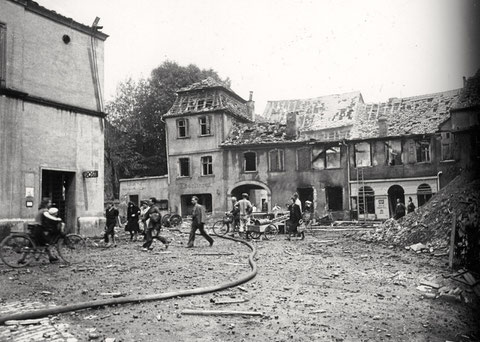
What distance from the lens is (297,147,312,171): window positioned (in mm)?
30453

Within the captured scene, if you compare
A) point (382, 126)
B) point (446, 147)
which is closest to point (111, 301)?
point (446, 147)

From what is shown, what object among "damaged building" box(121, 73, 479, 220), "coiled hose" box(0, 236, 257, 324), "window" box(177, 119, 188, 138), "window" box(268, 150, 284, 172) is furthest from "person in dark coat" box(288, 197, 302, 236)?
"window" box(177, 119, 188, 138)

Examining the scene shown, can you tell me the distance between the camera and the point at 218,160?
32.7 m

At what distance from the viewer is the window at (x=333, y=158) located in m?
30.2

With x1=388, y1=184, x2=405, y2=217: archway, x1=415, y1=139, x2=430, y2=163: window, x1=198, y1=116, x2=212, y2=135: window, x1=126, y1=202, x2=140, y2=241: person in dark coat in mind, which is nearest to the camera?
x1=126, y1=202, x2=140, y2=241: person in dark coat

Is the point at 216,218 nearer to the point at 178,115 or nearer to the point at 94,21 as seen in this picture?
the point at 178,115

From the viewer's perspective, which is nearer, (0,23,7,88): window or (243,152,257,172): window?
(0,23,7,88): window

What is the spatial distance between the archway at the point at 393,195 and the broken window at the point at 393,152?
6.15 feet

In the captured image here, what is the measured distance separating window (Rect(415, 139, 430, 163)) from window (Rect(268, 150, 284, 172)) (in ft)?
32.7

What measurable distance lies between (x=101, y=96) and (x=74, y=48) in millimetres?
2265

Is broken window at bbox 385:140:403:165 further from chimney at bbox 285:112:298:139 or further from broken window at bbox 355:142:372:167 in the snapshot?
chimney at bbox 285:112:298:139

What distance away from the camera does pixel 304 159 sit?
30578mm

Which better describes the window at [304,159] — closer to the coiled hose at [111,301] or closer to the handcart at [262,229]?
the handcart at [262,229]

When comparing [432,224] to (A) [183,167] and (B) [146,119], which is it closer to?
(A) [183,167]
